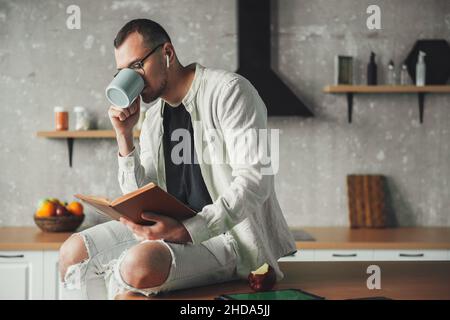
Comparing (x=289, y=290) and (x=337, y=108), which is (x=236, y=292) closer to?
(x=289, y=290)

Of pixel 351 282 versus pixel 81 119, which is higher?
pixel 81 119

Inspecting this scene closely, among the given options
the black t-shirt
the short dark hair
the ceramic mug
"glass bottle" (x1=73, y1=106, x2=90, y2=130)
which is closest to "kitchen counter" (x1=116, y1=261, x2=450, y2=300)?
the black t-shirt

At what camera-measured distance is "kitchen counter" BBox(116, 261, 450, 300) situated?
1636mm

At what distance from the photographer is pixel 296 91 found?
358 centimetres

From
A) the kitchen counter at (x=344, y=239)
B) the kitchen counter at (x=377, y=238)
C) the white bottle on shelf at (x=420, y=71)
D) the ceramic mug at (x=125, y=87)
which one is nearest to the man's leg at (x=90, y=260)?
the ceramic mug at (x=125, y=87)

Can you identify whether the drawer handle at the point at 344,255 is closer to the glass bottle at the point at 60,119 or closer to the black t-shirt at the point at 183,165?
the black t-shirt at the point at 183,165

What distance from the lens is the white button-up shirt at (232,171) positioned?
1656mm

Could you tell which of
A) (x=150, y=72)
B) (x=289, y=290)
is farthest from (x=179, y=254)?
(x=150, y=72)

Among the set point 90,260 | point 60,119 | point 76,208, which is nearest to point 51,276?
point 76,208

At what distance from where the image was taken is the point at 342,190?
11.8 feet

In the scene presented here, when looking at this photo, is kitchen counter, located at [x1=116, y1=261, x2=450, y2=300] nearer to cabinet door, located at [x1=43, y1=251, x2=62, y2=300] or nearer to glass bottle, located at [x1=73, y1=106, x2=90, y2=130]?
cabinet door, located at [x1=43, y1=251, x2=62, y2=300]

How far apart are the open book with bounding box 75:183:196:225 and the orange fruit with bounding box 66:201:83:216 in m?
1.73

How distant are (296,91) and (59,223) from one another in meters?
1.47

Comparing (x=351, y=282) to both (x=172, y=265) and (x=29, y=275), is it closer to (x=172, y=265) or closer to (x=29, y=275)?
(x=172, y=265)
